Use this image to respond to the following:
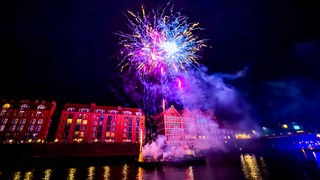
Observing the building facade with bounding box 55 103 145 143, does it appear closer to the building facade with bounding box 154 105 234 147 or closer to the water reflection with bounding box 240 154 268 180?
the building facade with bounding box 154 105 234 147

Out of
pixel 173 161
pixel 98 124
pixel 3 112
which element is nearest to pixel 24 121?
pixel 3 112

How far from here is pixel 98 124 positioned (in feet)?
210

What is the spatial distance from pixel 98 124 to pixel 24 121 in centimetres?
2482

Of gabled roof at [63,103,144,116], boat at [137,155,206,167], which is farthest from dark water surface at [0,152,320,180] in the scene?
gabled roof at [63,103,144,116]

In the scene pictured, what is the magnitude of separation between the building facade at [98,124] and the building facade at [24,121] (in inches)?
231

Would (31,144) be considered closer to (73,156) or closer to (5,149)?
(5,149)

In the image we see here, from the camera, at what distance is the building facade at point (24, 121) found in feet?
181

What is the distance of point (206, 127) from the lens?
79625 millimetres

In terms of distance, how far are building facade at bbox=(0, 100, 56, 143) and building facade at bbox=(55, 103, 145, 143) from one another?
5876 mm

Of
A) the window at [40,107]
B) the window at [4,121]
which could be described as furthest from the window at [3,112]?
the window at [40,107]

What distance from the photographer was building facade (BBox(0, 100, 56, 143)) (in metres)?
55.2

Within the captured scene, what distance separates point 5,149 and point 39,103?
24.0 m

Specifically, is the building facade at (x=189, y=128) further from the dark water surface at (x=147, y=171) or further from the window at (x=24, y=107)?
the window at (x=24, y=107)

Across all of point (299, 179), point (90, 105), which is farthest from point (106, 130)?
point (299, 179)
